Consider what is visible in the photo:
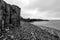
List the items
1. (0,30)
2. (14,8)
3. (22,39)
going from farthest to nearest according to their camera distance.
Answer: (14,8) → (0,30) → (22,39)

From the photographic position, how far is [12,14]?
11180 mm

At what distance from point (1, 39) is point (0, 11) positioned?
14.7 feet

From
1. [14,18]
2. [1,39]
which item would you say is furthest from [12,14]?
[1,39]

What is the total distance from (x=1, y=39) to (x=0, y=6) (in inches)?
214

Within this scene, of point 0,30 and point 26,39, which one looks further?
point 0,30

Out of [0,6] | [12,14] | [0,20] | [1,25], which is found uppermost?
[0,6]

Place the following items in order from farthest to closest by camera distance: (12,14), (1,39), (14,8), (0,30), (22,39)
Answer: (14,8) < (12,14) < (0,30) < (22,39) < (1,39)

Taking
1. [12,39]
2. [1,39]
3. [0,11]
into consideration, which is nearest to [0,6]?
[0,11]

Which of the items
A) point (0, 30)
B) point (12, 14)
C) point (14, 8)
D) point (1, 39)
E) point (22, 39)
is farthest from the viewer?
point (14, 8)

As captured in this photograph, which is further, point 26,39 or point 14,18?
point 14,18

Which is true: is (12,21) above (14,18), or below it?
below

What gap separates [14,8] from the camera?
12070 mm

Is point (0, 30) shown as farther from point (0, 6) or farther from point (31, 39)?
point (31, 39)

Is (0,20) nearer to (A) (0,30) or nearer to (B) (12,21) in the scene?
(A) (0,30)
